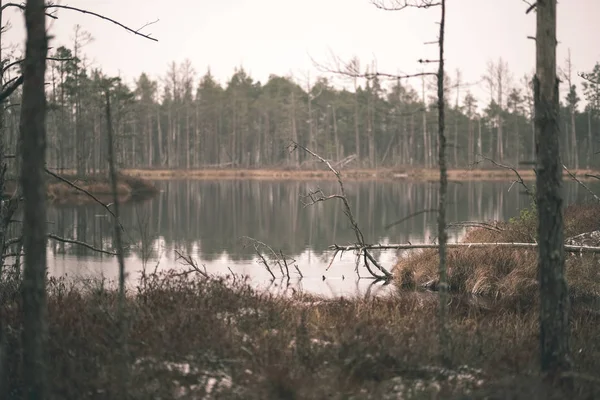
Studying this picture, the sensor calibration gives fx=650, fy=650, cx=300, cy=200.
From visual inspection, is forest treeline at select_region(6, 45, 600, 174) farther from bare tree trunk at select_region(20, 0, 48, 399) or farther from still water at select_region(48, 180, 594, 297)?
bare tree trunk at select_region(20, 0, 48, 399)

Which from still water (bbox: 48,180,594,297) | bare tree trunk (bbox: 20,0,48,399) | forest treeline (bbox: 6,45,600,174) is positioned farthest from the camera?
forest treeline (bbox: 6,45,600,174)

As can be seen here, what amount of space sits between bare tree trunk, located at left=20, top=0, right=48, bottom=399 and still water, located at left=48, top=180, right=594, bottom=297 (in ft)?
6.79

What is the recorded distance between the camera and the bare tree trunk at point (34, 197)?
5496mm

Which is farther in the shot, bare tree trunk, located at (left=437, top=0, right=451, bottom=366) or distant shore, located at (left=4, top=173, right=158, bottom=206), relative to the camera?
distant shore, located at (left=4, top=173, right=158, bottom=206)

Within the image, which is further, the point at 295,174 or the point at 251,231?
the point at 295,174

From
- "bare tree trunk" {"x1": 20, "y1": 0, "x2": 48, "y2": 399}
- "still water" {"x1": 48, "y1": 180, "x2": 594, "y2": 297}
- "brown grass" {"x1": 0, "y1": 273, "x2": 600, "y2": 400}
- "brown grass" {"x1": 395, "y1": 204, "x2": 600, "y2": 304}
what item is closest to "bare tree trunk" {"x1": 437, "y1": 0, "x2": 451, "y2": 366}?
"brown grass" {"x1": 0, "y1": 273, "x2": 600, "y2": 400}

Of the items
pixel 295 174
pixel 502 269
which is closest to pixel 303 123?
pixel 295 174

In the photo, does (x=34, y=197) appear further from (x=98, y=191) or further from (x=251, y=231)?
(x=98, y=191)

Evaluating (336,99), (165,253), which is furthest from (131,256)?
(336,99)

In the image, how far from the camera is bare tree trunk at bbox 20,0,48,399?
5496mm

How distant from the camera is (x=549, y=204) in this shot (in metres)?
6.47

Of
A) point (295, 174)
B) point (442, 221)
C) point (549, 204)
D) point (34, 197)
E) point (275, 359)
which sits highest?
point (295, 174)

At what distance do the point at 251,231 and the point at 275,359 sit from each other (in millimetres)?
23639

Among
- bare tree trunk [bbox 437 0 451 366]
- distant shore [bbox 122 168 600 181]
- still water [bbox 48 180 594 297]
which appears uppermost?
distant shore [bbox 122 168 600 181]
